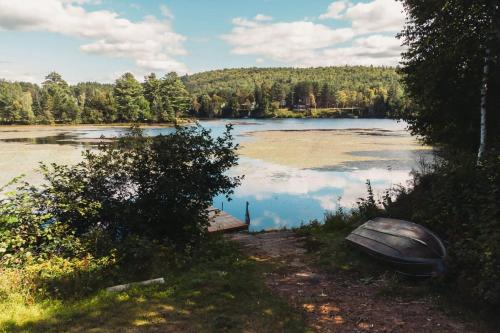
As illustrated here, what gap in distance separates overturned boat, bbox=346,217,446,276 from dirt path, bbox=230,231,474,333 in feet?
2.61

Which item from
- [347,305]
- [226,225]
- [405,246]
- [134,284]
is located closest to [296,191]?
[226,225]

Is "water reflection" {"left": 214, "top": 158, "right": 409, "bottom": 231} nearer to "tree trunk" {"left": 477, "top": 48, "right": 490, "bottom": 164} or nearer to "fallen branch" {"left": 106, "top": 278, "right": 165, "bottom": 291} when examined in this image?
"tree trunk" {"left": 477, "top": 48, "right": 490, "bottom": 164}

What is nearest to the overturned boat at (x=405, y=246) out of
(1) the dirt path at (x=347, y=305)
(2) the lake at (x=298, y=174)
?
(1) the dirt path at (x=347, y=305)

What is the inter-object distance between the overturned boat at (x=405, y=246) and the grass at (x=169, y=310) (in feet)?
9.54

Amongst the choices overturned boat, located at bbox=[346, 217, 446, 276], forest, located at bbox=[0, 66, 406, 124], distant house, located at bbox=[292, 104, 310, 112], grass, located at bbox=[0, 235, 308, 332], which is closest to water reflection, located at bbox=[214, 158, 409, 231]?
overturned boat, located at bbox=[346, 217, 446, 276]

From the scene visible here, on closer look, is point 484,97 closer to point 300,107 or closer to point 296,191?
point 296,191

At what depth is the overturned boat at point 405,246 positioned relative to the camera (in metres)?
7.56

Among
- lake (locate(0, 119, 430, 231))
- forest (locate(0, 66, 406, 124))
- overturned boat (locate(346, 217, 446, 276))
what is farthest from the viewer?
forest (locate(0, 66, 406, 124))

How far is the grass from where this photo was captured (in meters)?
5.98

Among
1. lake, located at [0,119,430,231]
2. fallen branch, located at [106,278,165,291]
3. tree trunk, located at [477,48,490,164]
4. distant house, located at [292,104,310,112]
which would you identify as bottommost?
lake, located at [0,119,430,231]

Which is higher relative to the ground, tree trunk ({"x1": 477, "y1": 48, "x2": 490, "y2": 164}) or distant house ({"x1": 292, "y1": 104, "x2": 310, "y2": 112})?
distant house ({"x1": 292, "y1": 104, "x2": 310, "y2": 112})

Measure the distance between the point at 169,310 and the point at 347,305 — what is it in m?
3.36

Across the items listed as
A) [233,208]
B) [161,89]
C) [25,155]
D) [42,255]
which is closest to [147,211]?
[42,255]

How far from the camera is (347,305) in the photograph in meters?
6.86
